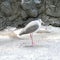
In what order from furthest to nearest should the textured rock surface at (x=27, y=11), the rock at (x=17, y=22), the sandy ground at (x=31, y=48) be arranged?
1. the textured rock surface at (x=27, y=11)
2. the rock at (x=17, y=22)
3. the sandy ground at (x=31, y=48)

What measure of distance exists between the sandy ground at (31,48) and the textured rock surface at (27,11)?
182cm

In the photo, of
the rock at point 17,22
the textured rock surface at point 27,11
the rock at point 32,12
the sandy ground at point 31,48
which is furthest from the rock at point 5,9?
the sandy ground at point 31,48

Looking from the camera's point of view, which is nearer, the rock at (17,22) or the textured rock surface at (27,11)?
the rock at (17,22)

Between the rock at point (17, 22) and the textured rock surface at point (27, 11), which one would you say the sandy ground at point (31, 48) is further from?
the textured rock surface at point (27, 11)

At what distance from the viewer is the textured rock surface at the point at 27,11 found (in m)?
8.71

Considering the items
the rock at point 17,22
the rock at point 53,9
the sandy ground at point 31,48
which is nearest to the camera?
the sandy ground at point 31,48

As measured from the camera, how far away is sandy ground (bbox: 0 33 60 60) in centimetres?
492

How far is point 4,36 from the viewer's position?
712cm

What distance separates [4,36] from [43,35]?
1.06 metres

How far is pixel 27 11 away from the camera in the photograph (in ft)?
28.8

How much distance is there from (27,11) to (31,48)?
3335 mm

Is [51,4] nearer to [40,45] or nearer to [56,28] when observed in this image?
[56,28]

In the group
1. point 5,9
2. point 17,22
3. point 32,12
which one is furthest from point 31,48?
point 5,9

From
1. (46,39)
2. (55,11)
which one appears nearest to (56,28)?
(55,11)
